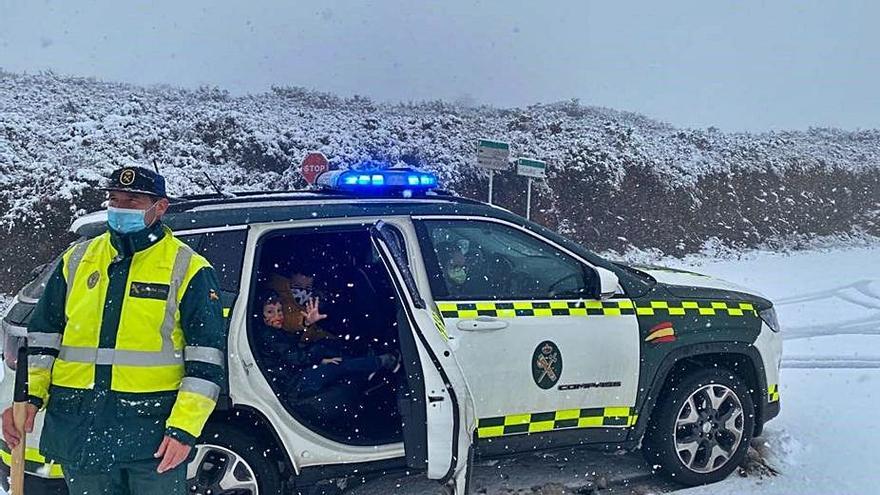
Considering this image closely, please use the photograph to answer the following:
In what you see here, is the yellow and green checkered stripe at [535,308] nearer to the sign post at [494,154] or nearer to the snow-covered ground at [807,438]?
the snow-covered ground at [807,438]

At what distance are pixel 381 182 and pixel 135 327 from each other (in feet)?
5.56

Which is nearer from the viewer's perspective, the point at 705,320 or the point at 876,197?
the point at 705,320

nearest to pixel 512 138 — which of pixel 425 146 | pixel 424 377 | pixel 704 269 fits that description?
pixel 425 146

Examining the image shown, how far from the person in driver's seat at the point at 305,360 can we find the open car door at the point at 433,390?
62 cm

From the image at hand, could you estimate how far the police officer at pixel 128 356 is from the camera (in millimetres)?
2418

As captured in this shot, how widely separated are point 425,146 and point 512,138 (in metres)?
2.50

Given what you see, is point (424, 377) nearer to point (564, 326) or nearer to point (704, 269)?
point (564, 326)

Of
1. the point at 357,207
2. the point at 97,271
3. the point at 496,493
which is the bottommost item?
the point at 496,493

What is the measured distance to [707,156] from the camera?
17078 millimetres

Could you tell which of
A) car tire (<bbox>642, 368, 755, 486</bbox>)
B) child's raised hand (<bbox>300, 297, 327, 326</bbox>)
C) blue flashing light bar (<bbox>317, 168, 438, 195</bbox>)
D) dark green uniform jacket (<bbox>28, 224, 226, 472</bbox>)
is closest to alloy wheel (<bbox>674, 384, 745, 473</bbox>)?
car tire (<bbox>642, 368, 755, 486</bbox>)

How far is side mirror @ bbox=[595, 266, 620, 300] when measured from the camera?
384cm

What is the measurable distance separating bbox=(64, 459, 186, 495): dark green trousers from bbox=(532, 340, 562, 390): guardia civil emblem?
72.8 inches

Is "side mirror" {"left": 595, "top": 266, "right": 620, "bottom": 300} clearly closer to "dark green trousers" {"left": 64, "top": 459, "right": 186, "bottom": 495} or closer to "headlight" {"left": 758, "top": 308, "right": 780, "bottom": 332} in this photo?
"headlight" {"left": 758, "top": 308, "right": 780, "bottom": 332}

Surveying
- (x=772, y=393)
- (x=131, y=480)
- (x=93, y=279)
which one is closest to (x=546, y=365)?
(x=772, y=393)
